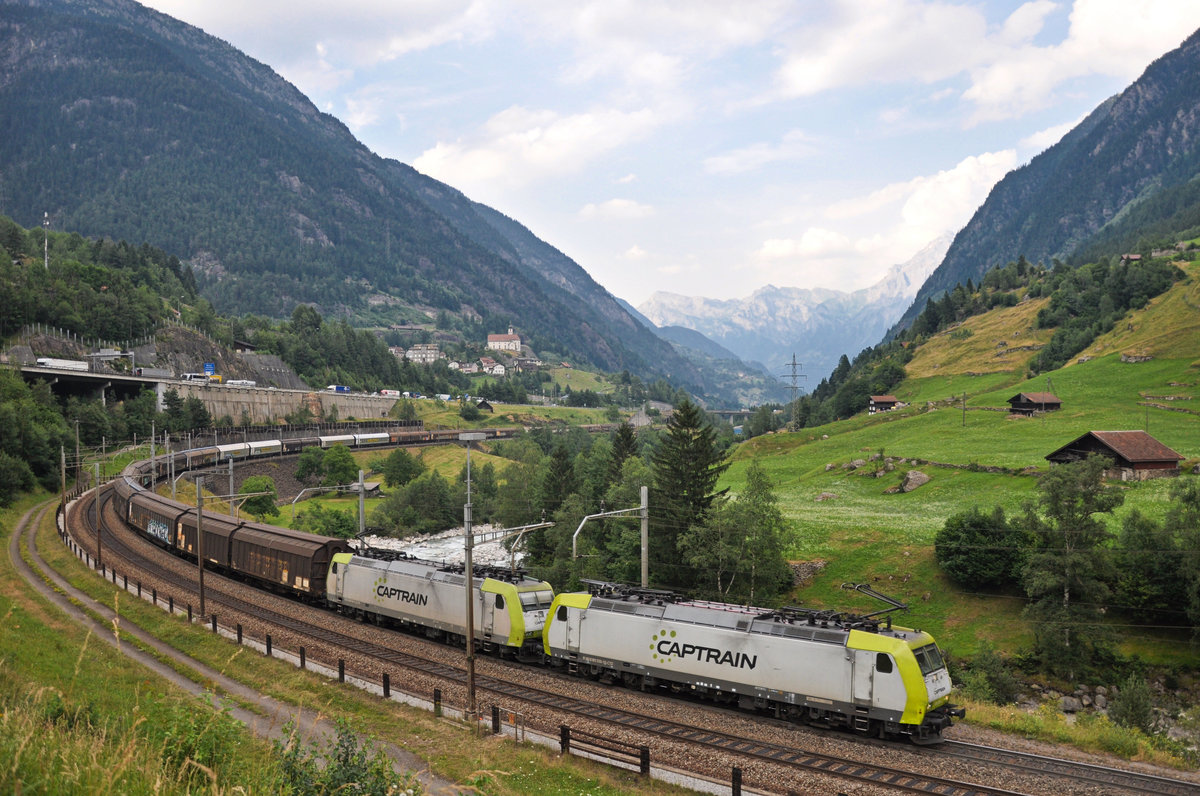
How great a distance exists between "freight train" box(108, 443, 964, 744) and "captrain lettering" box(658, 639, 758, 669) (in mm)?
41

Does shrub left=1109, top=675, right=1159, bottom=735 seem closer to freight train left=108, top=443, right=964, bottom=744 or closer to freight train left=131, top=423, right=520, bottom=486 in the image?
freight train left=108, top=443, right=964, bottom=744

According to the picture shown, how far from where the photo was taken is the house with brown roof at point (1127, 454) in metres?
78.4

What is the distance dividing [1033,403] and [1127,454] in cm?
4716

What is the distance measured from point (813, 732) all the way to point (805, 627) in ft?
12.3

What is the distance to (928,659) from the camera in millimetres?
28109

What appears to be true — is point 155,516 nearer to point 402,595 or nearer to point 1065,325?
point 402,595

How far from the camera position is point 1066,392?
132125 mm

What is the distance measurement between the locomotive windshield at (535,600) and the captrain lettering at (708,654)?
793 centimetres

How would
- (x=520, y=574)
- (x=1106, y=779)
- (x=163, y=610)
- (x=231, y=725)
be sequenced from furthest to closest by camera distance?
(x=163, y=610)
(x=520, y=574)
(x=1106, y=779)
(x=231, y=725)

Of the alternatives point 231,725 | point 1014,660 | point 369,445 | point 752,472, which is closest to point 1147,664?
point 1014,660

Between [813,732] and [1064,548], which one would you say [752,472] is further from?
[813,732]

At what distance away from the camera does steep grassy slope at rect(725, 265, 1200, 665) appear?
58.2m

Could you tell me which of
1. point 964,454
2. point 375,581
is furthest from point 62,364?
point 964,454

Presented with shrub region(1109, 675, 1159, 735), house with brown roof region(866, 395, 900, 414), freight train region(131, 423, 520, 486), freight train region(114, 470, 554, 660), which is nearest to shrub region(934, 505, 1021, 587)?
shrub region(1109, 675, 1159, 735)
